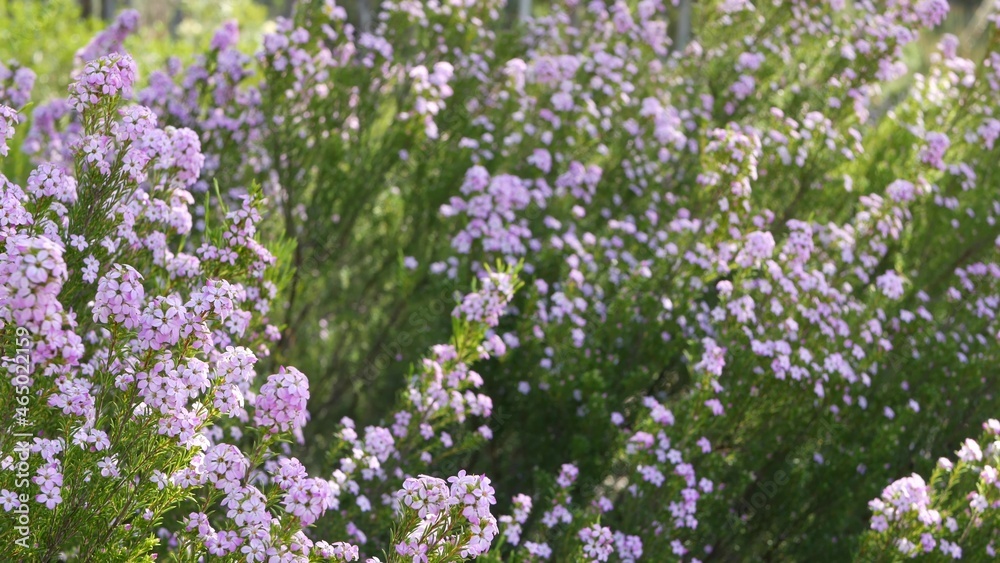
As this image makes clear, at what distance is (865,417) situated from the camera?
5.91 metres

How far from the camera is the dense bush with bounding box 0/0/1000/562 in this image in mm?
2846

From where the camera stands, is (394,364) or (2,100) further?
(394,364)

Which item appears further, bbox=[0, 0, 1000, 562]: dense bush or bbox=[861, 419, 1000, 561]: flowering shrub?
bbox=[861, 419, 1000, 561]: flowering shrub

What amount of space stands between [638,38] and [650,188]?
1.80 meters

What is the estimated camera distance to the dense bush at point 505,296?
2.85 metres

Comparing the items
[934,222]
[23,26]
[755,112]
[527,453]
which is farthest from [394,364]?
[23,26]

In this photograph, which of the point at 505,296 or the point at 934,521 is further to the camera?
the point at 505,296

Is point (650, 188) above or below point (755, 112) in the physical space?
below

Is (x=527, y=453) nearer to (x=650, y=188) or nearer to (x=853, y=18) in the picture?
(x=650, y=188)

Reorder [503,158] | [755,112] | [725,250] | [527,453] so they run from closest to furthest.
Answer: [725,250] < [527,453] < [503,158] < [755,112]

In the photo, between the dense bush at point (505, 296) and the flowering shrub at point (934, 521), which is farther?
the flowering shrub at point (934, 521)

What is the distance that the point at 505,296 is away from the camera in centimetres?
446

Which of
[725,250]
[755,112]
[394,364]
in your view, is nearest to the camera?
[725,250]

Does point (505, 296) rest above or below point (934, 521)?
above
